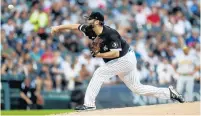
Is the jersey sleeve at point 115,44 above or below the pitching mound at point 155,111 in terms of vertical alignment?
above

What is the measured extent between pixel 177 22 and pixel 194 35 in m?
1.13

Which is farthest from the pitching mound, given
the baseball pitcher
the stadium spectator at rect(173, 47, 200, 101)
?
the stadium spectator at rect(173, 47, 200, 101)

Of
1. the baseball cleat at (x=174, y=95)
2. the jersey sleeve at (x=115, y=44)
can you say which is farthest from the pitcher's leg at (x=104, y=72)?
the baseball cleat at (x=174, y=95)

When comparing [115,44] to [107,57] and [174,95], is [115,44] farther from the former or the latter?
[174,95]

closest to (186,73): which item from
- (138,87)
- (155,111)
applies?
(138,87)

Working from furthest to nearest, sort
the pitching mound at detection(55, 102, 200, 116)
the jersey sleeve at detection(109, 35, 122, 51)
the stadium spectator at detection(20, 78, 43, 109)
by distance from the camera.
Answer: the stadium spectator at detection(20, 78, 43, 109) < the jersey sleeve at detection(109, 35, 122, 51) < the pitching mound at detection(55, 102, 200, 116)

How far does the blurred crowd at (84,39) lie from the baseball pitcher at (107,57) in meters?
8.08

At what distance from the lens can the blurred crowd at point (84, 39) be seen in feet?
67.7

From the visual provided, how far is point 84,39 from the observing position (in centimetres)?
2264

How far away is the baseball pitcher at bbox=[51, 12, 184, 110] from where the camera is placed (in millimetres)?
11703

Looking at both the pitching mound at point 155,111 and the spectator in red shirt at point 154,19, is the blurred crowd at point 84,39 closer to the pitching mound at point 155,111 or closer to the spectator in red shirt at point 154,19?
the spectator in red shirt at point 154,19

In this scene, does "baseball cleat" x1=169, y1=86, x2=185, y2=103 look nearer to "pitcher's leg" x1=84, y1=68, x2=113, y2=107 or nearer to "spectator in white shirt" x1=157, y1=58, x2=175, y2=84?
"pitcher's leg" x1=84, y1=68, x2=113, y2=107

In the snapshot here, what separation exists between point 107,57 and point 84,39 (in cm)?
1094

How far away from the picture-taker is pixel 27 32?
22266 millimetres
